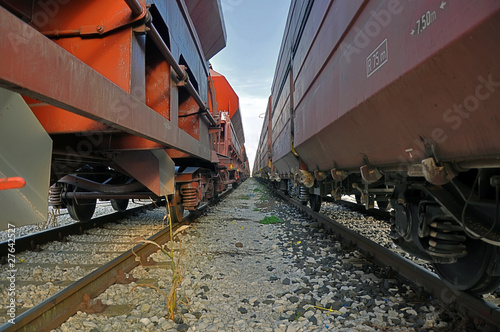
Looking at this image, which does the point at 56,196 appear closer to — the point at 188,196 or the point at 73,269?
the point at 73,269

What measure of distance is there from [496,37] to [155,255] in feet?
11.7

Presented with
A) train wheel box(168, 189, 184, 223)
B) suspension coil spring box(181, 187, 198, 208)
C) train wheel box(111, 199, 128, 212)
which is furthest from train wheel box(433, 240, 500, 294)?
train wheel box(111, 199, 128, 212)

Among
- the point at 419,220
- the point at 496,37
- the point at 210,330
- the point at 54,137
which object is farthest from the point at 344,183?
the point at 54,137

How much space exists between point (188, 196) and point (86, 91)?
369cm

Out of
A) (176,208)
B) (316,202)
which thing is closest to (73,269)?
(176,208)

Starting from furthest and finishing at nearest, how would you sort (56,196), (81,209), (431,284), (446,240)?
1. (81,209)
2. (56,196)
3. (431,284)
4. (446,240)

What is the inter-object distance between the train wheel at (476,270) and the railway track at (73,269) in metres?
2.50

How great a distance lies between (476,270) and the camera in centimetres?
186

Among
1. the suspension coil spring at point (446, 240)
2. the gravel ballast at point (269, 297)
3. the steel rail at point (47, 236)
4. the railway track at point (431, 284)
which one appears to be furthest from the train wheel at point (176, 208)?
the suspension coil spring at point (446, 240)

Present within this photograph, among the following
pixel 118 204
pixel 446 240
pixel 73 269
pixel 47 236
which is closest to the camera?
pixel 446 240

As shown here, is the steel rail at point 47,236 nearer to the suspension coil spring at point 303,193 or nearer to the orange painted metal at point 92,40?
the orange painted metal at point 92,40

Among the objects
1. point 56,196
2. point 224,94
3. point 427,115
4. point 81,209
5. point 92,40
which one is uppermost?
point 224,94

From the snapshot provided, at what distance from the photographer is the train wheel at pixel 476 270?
5.76 feet

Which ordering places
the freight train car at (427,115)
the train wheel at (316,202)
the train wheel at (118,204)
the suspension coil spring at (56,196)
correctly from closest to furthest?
the freight train car at (427,115) → the suspension coil spring at (56,196) → the train wheel at (118,204) → the train wheel at (316,202)
